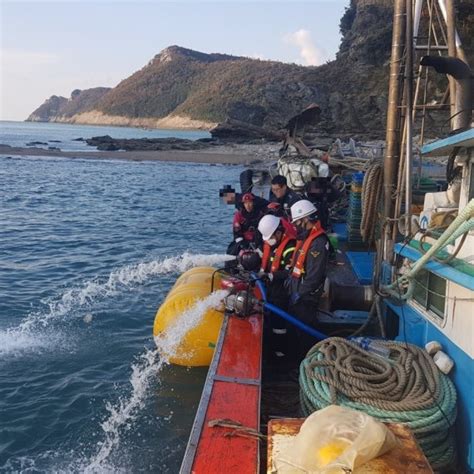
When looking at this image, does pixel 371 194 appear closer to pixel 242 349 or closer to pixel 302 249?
pixel 302 249

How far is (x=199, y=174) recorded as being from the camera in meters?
35.2

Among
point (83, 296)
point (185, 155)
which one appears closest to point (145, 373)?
point (83, 296)

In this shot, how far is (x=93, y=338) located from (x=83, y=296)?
191 centimetres

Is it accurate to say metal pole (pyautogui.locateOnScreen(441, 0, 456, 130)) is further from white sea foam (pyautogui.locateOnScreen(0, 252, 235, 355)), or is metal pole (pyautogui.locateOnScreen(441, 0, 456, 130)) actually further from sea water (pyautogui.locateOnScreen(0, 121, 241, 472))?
white sea foam (pyautogui.locateOnScreen(0, 252, 235, 355))

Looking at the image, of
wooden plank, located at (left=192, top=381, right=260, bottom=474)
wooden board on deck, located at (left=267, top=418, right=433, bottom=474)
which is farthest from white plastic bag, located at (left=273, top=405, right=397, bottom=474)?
wooden plank, located at (left=192, top=381, right=260, bottom=474)

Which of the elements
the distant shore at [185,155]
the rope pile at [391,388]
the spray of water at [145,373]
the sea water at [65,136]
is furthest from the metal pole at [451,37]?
the sea water at [65,136]

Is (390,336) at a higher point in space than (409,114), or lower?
lower

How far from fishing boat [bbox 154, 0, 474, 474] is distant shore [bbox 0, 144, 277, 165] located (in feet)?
117

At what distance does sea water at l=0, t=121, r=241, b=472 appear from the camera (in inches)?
218

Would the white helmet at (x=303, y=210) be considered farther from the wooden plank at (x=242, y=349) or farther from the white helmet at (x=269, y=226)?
the wooden plank at (x=242, y=349)

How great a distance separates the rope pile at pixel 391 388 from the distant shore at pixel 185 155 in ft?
123

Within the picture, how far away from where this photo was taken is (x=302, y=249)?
586cm

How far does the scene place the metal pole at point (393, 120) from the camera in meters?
6.02

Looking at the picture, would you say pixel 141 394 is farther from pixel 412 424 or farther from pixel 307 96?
pixel 307 96
